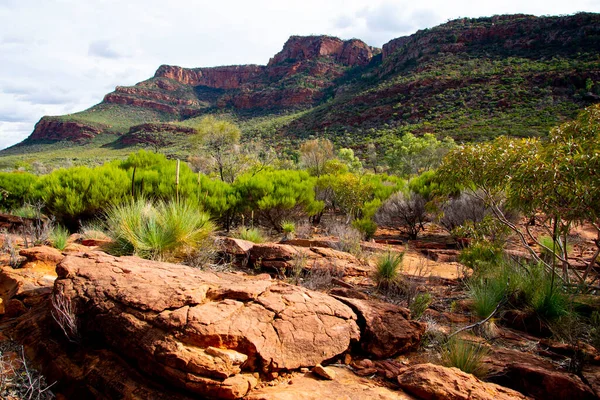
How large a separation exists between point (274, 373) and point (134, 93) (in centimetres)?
10299

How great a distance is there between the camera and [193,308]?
8.96 feet

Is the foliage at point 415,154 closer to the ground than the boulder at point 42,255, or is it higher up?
higher up

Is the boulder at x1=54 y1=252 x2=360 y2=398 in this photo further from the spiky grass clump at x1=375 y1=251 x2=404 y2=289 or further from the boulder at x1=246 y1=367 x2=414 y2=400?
the spiky grass clump at x1=375 y1=251 x2=404 y2=289

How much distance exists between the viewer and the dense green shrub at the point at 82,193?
813cm

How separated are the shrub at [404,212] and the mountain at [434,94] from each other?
21.5m

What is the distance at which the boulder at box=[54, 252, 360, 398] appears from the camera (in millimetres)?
2355

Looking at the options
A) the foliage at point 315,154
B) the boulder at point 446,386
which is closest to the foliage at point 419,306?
the boulder at point 446,386

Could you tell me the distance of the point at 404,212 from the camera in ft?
40.9

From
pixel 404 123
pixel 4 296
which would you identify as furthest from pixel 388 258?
pixel 404 123

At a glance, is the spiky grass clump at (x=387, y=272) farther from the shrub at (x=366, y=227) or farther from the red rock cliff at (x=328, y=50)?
the red rock cliff at (x=328, y=50)

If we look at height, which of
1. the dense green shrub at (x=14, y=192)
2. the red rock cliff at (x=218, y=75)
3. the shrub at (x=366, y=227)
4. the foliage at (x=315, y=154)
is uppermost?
the red rock cliff at (x=218, y=75)

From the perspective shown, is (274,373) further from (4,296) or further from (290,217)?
(290,217)

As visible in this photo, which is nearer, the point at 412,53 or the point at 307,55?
the point at 412,53

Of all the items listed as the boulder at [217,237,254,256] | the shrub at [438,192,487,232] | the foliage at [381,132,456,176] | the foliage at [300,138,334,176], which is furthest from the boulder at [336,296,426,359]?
the foliage at [381,132,456,176]
